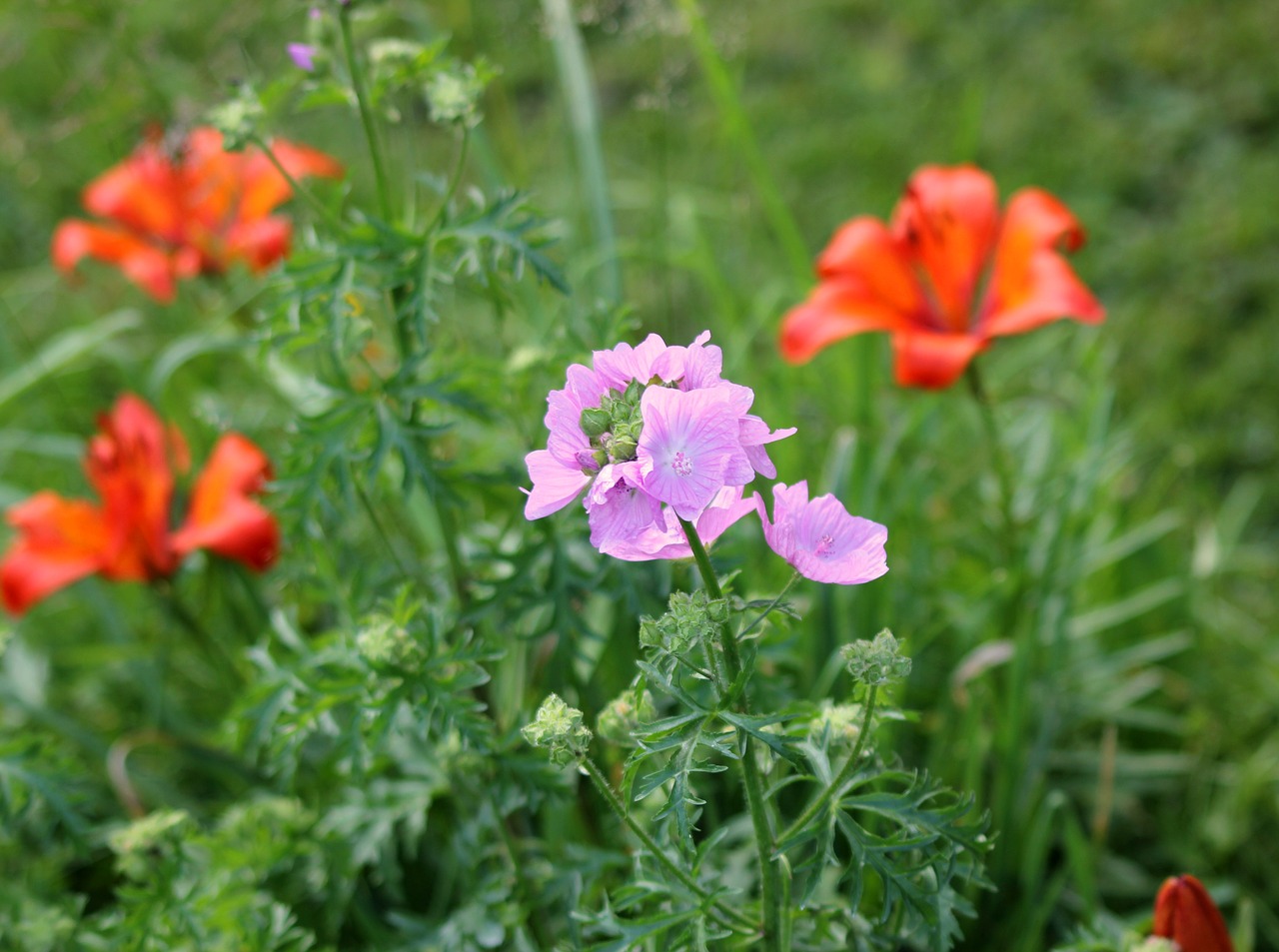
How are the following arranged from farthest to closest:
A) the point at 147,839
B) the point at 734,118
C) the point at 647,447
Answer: the point at 734,118 → the point at 147,839 → the point at 647,447

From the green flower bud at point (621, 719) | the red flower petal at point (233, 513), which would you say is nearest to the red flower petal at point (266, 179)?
the red flower petal at point (233, 513)

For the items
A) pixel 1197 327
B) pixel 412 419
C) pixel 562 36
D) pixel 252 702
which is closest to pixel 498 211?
pixel 412 419

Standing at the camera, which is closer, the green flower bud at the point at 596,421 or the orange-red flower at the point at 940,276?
the green flower bud at the point at 596,421

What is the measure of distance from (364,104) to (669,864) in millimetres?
825

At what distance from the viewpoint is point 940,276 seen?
2012 millimetres

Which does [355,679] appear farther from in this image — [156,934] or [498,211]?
[498,211]

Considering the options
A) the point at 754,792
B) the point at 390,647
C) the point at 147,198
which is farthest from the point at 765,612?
the point at 147,198

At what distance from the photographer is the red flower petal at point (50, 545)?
186cm

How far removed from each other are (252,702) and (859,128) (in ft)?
9.45

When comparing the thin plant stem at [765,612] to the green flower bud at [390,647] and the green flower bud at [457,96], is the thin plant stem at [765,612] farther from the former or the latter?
the green flower bud at [457,96]

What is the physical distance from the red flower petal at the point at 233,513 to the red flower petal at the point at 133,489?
0.13 ft

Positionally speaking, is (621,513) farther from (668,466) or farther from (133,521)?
(133,521)

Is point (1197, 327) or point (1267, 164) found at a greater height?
point (1267, 164)

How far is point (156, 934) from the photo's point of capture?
51.6 inches
